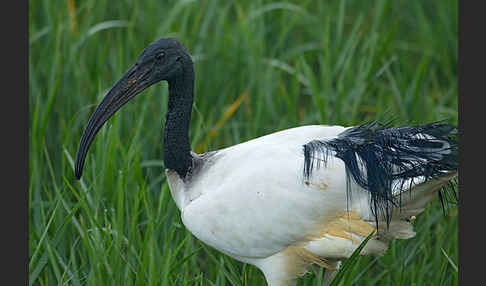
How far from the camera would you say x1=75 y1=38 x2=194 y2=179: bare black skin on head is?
329 cm

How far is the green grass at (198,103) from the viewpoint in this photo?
3479 millimetres

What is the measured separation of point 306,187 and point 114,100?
93 centimetres

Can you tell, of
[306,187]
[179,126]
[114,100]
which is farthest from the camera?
[179,126]

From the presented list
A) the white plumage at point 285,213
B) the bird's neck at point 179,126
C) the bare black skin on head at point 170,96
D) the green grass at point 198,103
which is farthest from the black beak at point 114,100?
the white plumage at point 285,213

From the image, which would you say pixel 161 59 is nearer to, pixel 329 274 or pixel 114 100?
pixel 114 100

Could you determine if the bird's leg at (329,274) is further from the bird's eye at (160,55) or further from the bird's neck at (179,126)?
the bird's eye at (160,55)

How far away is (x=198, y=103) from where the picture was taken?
16.2 ft

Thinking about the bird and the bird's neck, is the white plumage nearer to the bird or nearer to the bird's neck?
the bird

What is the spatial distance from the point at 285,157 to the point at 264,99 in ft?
5.44

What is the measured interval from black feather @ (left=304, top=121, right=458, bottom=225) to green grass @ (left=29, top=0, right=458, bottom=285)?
0.32 meters

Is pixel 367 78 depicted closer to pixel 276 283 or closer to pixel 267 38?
pixel 267 38

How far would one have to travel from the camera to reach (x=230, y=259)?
366cm

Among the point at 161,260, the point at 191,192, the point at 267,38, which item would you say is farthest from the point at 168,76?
the point at 267,38

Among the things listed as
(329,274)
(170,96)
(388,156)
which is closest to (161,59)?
(170,96)
